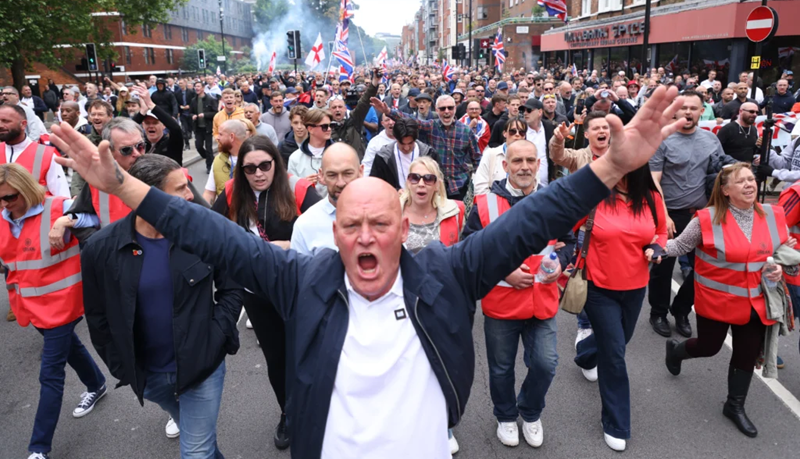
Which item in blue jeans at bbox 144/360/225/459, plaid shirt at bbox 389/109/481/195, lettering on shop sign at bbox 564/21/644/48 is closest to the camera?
blue jeans at bbox 144/360/225/459

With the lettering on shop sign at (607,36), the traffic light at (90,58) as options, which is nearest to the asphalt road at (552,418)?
the traffic light at (90,58)

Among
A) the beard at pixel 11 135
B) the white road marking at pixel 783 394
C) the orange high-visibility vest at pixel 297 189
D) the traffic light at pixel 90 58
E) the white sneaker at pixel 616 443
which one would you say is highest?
the traffic light at pixel 90 58

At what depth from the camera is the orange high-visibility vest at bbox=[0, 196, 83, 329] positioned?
3.84 metres

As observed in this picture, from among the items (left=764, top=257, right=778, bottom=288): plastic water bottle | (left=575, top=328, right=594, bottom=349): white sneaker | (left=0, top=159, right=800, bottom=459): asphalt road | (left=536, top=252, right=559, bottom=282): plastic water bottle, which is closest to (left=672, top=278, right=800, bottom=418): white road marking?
(left=0, top=159, right=800, bottom=459): asphalt road

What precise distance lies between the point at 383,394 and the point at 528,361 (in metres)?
2.23

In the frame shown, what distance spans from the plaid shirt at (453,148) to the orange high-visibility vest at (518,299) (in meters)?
3.33

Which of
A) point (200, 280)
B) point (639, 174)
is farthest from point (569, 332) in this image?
point (200, 280)

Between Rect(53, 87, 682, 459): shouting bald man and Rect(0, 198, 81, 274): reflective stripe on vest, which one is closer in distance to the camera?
Rect(53, 87, 682, 459): shouting bald man

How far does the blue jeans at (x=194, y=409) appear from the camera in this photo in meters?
3.01

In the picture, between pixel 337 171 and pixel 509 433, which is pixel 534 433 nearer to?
pixel 509 433

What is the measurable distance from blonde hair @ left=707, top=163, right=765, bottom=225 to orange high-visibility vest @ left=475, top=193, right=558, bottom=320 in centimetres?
127

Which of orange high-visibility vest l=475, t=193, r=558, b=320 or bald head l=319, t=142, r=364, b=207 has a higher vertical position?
bald head l=319, t=142, r=364, b=207

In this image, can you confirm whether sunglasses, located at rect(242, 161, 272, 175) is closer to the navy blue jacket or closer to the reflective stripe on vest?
the reflective stripe on vest

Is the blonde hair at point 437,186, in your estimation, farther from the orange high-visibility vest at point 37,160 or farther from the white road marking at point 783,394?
the orange high-visibility vest at point 37,160
